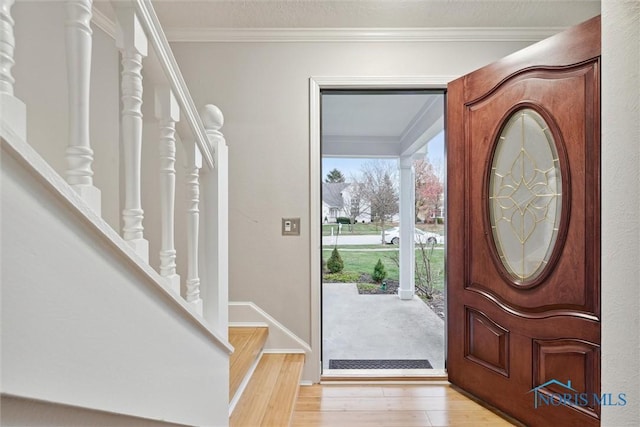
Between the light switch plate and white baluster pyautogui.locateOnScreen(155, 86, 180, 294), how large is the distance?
1220 mm

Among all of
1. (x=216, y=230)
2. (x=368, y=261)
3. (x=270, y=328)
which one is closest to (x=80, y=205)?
(x=216, y=230)

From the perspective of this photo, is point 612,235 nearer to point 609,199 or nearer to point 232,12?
point 609,199

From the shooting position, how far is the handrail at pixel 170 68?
0.74 meters

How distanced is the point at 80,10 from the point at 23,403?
0.66m

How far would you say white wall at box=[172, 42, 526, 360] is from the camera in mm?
2082

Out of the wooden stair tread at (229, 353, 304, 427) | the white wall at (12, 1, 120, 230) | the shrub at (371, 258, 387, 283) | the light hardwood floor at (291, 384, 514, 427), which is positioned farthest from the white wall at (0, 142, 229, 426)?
the shrub at (371, 258, 387, 283)

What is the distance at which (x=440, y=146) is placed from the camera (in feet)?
8.42

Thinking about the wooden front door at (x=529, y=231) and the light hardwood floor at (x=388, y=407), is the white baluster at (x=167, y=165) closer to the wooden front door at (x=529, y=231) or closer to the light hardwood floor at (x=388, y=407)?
the light hardwood floor at (x=388, y=407)

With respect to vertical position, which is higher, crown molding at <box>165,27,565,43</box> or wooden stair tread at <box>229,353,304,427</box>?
crown molding at <box>165,27,565,43</box>

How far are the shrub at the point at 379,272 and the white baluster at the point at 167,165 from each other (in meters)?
2.20

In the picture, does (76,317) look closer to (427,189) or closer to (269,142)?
(269,142)

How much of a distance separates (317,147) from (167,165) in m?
1.32

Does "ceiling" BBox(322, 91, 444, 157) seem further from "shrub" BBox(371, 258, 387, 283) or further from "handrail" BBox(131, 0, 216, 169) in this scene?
"handrail" BBox(131, 0, 216, 169)

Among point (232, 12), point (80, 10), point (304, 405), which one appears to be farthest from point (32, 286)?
point (232, 12)
